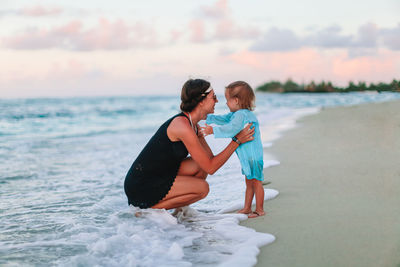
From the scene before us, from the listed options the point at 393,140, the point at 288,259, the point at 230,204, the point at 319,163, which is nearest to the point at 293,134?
the point at 393,140

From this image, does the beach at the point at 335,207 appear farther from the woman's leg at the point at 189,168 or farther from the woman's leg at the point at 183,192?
the woman's leg at the point at 189,168

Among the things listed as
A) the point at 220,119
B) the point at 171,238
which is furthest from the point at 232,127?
the point at 171,238

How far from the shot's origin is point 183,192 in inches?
145

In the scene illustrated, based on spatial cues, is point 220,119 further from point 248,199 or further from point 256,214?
point 256,214

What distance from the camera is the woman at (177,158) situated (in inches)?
138

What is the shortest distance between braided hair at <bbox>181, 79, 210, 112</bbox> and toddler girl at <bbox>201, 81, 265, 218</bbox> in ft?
0.82

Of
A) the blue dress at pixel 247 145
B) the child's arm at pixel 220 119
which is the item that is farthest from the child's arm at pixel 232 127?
the child's arm at pixel 220 119

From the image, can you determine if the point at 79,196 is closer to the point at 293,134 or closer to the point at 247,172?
the point at 247,172

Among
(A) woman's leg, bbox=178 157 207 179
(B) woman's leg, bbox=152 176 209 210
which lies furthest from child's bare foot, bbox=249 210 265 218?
(A) woman's leg, bbox=178 157 207 179

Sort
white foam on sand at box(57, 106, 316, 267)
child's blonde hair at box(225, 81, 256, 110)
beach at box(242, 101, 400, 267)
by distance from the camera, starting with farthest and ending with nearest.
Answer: child's blonde hair at box(225, 81, 256, 110) → white foam on sand at box(57, 106, 316, 267) → beach at box(242, 101, 400, 267)

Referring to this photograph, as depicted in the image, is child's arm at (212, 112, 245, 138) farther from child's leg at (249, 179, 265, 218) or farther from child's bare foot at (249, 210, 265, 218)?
child's bare foot at (249, 210, 265, 218)

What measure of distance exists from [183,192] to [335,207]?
1.46 metres

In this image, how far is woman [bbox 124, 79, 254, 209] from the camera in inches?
138

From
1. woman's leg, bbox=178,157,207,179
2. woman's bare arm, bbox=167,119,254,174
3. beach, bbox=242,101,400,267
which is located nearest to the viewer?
beach, bbox=242,101,400,267
